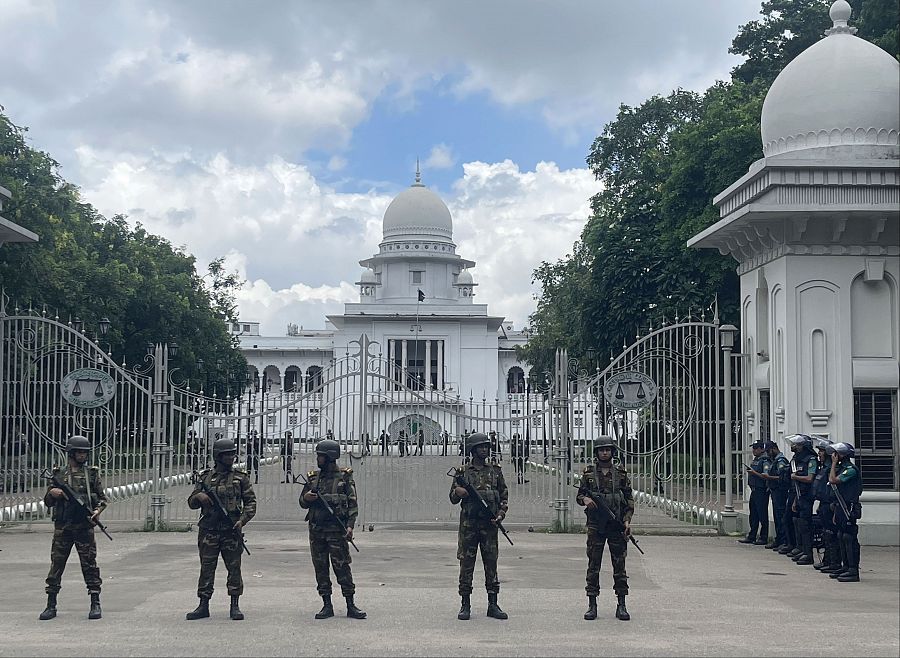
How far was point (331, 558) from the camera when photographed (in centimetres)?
895

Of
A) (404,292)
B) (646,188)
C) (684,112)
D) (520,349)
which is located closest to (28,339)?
(646,188)

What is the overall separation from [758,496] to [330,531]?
6974 millimetres

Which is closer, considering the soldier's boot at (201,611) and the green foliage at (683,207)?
the soldier's boot at (201,611)

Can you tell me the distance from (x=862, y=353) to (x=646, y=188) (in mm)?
12427

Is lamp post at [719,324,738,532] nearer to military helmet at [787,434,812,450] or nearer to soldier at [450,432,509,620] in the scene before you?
military helmet at [787,434,812,450]

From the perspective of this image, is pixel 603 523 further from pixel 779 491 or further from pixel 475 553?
pixel 779 491

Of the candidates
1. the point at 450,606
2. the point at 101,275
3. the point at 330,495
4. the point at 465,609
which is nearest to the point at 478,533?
the point at 465,609

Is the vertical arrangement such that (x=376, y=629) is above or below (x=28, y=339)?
below

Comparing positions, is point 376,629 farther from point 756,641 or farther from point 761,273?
point 761,273

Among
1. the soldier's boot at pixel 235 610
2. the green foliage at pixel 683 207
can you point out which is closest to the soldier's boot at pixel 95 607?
the soldier's boot at pixel 235 610

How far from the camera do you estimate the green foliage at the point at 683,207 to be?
21.6 meters

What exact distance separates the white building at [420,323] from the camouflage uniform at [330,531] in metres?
46.5

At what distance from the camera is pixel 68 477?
29.7ft

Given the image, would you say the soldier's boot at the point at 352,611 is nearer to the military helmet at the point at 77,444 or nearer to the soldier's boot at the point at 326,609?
the soldier's boot at the point at 326,609
